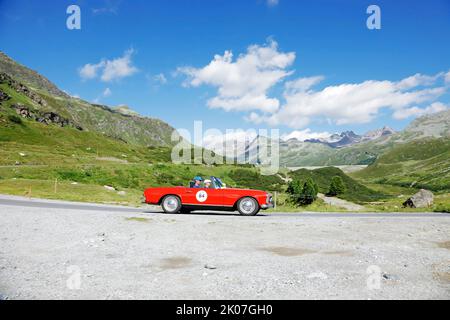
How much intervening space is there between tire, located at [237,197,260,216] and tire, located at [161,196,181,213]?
3.32 metres

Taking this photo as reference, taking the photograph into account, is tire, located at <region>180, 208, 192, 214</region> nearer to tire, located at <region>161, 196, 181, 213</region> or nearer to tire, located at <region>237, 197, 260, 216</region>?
tire, located at <region>161, 196, 181, 213</region>

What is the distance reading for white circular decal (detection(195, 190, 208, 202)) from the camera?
18672mm

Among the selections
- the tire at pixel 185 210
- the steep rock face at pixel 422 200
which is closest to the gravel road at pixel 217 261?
the tire at pixel 185 210

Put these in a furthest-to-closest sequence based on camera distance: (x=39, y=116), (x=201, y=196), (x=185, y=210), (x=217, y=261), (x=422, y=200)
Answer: (x=39, y=116) → (x=422, y=200) → (x=185, y=210) → (x=201, y=196) → (x=217, y=261)

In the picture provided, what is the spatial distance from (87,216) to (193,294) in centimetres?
1119

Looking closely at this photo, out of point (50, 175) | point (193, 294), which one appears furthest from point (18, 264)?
point (50, 175)

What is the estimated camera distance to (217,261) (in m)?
8.34

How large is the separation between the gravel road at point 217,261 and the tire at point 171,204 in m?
4.71

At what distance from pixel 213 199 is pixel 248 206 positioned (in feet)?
6.40

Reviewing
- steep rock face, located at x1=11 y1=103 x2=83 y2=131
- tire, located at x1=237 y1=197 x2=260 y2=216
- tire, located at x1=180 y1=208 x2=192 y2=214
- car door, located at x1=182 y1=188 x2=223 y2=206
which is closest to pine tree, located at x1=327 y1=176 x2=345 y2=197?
tire, located at x1=180 y1=208 x2=192 y2=214

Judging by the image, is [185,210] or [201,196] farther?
[185,210]

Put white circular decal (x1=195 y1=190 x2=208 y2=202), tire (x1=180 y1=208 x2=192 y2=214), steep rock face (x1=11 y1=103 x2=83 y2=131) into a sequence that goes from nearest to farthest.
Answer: white circular decal (x1=195 y1=190 x2=208 y2=202)
tire (x1=180 y1=208 x2=192 y2=214)
steep rock face (x1=11 y1=103 x2=83 y2=131)

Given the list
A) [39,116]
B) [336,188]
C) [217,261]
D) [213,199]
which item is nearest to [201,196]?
[213,199]

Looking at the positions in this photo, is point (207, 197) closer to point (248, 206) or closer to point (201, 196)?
point (201, 196)
